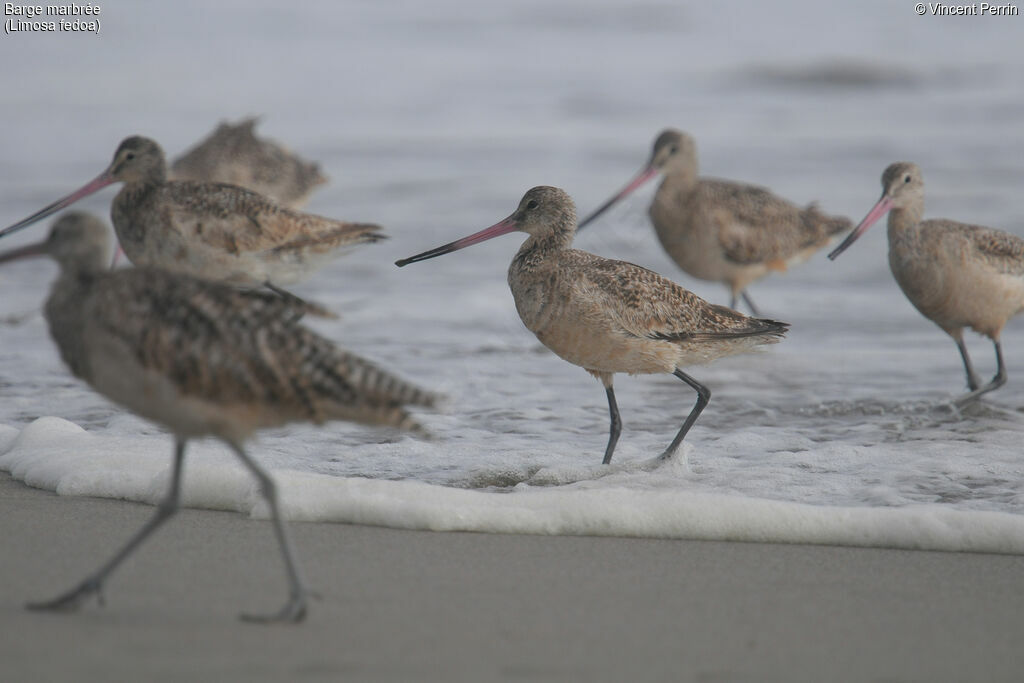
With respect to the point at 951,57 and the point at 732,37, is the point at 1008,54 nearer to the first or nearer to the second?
the point at 951,57

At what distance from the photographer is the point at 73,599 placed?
3.17 m

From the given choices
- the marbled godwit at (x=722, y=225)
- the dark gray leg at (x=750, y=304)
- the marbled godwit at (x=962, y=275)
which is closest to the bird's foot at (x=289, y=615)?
the marbled godwit at (x=962, y=275)

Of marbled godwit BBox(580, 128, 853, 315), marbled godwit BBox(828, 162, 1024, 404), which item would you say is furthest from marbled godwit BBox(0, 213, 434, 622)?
marbled godwit BBox(580, 128, 853, 315)

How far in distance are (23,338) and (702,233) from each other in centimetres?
440

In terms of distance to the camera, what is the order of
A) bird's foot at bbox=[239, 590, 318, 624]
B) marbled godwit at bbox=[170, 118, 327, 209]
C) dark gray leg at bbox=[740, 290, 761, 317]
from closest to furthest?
bird's foot at bbox=[239, 590, 318, 624]
dark gray leg at bbox=[740, 290, 761, 317]
marbled godwit at bbox=[170, 118, 327, 209]

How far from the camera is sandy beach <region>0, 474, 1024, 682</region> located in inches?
116

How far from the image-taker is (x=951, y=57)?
22203mm

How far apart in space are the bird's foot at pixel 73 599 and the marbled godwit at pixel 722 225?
5750 millimetres

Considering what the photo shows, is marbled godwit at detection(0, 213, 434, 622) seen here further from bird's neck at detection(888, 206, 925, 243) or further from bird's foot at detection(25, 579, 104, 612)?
bird's neck at detection(888, 206, 925, 243)

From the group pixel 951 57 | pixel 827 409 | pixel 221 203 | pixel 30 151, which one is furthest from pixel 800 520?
pixel 951 57

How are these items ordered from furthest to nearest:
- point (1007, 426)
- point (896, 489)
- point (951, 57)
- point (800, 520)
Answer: point (951, 57) < point (1007, 426) < point (896, 489) < point (800, 520)

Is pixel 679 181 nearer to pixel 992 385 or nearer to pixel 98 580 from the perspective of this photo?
pixel 992 385

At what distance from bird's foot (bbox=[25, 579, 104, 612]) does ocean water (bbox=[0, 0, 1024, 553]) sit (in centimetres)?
116

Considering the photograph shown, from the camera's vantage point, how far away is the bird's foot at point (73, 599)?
316 centimetres
